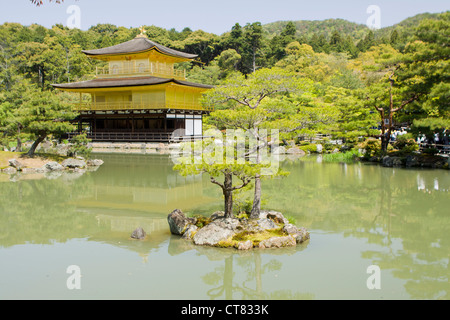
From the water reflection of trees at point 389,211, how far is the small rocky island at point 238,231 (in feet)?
4.34

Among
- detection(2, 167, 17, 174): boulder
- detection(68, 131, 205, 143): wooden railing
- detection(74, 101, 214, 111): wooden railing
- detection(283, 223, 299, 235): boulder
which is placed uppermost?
detection(74, 101, 214, 111): wooden railing

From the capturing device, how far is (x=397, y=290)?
5.90m

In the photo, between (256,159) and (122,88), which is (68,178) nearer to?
(256,159)

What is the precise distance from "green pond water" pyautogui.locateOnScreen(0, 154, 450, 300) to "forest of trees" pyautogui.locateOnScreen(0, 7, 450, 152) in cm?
262

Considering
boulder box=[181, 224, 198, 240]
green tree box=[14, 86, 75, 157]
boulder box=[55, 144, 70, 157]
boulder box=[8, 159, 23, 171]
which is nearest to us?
boulder box=[181, 224, 198, 240]

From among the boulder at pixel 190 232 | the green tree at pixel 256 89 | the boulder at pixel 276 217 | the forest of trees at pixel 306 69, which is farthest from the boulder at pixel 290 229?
the forest of trees at pixel 306 69

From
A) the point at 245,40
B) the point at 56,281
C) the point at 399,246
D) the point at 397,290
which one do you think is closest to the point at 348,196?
the point at 399,246

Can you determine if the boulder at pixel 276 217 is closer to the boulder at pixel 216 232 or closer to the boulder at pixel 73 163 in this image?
the boulder at pixel 216 232

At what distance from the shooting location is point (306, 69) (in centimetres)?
3953

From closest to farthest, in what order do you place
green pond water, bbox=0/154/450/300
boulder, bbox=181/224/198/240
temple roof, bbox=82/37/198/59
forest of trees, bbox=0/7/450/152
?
green pond water, bbox=0/154/450/300
boulder, bbox=181/224/198/240
forest of trees, bbox=0/7/450/152
temple roof, bbox=82/37/198/59

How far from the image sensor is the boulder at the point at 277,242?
762 cm

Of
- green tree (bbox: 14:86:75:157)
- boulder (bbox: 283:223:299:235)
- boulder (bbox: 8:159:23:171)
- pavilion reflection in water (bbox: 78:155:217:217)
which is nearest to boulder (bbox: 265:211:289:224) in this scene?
boulder (bbox: 283:223:299:235)

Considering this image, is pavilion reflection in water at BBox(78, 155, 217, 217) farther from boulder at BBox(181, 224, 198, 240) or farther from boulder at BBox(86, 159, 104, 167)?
boulder at BBox(181, 224, 198, 240)

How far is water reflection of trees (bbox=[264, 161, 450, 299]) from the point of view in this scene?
684cm
